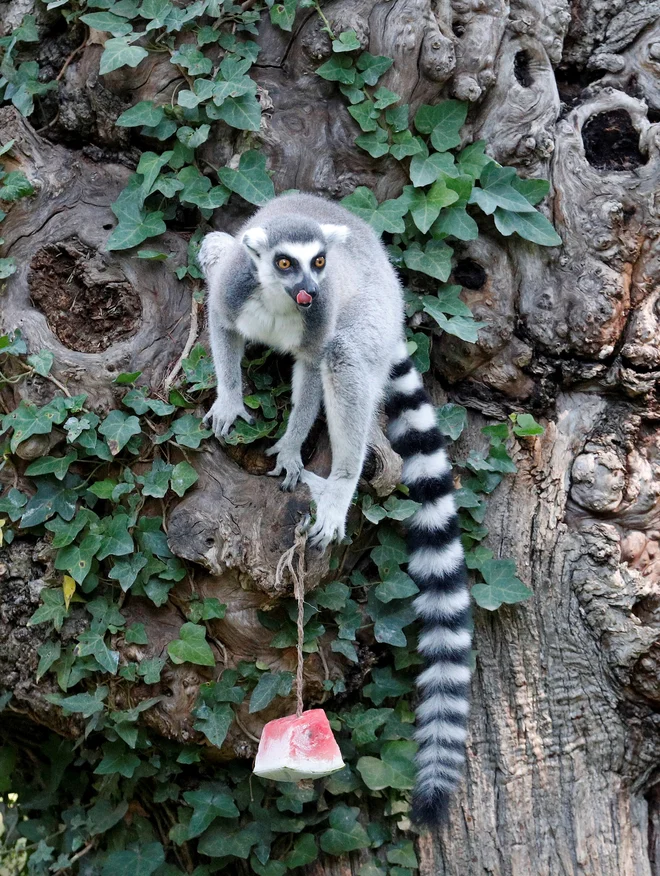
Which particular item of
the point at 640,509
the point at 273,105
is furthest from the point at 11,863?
the point at 273,105

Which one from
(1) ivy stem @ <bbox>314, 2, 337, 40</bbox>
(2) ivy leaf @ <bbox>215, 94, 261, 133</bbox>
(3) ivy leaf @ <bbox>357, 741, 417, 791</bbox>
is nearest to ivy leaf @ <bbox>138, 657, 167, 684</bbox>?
(3) ivy leaf @ <bbox>357, 741, 417, 791</bbox>

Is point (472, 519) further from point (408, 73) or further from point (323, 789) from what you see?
point (408, 73)

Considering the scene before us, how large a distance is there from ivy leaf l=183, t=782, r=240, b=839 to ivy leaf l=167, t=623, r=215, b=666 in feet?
2.52

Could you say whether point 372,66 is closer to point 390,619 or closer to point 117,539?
point 117,539

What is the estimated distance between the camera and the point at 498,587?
13.6 ft

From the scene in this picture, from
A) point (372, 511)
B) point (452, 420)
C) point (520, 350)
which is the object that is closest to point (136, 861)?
point (372, 511)

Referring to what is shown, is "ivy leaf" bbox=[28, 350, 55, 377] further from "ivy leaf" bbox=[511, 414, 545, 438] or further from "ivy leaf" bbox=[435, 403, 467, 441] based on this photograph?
"ivy leaf" bbox=[511, 414, 545, 438]

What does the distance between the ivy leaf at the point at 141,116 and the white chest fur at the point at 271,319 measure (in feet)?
3.66

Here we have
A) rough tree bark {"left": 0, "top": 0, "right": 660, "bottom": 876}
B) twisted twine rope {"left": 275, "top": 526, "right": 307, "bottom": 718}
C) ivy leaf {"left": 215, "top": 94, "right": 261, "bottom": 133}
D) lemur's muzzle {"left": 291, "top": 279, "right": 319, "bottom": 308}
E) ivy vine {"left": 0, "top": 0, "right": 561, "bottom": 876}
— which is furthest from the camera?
ivy leaf {"left": 215, "top": 94, "right": 261, "bottom": 133}

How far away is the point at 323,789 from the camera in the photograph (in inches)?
161

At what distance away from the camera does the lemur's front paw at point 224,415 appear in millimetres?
3783

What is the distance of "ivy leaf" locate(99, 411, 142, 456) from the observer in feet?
12.3

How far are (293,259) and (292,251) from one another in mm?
36

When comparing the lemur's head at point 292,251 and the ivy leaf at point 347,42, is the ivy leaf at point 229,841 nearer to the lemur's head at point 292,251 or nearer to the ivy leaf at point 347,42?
the lemur's head at point 292,251
